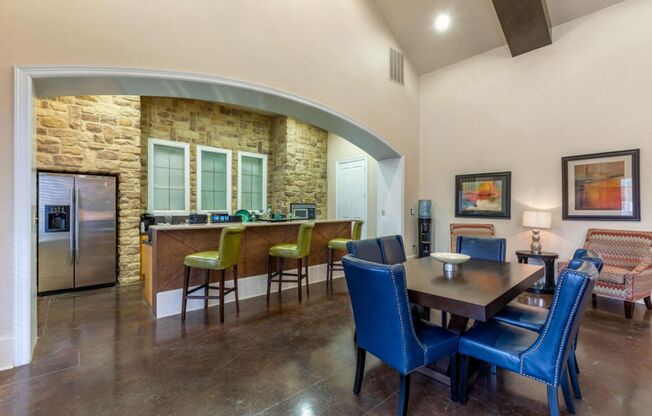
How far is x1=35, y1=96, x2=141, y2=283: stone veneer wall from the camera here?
4.20 meters

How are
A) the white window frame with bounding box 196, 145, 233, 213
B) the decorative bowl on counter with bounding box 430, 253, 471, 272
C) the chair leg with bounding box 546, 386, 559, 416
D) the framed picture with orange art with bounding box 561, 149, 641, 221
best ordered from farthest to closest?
Answer: 1. the white window frame with bounding box 196, 145, 233, 213
2. the framed picture with orange art with bounding box 561, 149, 641, 221
3. the decorative bowl on counter with bounding box 430, 253, 471, 272
4. the chair leg with bounding box 546, 386, 559, 416

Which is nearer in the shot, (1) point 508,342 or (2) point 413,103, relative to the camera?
(1) point 508,342

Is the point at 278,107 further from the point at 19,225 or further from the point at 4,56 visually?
the point at 19,225

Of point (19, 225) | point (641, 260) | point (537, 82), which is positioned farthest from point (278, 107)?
point (641, 260)

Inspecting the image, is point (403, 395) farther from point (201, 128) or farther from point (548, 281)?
point (201, 128)

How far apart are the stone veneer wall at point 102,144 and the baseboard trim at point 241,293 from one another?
6.33ft

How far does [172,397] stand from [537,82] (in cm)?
629

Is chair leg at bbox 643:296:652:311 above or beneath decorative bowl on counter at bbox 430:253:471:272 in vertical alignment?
beneath

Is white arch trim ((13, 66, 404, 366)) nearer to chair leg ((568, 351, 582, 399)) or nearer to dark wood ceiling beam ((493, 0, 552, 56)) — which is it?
dark wood ceiling beam ((493, 0, 552, 56))

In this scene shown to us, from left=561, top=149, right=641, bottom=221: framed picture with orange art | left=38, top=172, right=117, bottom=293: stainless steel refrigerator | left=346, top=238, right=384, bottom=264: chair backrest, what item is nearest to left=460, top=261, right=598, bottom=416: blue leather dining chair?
left=346, top=238, right=384, bottom=264: chair backrest

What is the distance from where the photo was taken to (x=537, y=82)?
4859mm

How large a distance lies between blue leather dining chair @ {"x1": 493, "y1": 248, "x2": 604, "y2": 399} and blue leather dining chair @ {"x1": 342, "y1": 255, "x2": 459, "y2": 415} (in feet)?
1.81

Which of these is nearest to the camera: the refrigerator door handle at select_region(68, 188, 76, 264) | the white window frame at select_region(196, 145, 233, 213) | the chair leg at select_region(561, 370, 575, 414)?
the chair leg at select_region(561, 370, 575, 414)

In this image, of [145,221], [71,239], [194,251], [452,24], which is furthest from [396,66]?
[71,239]
